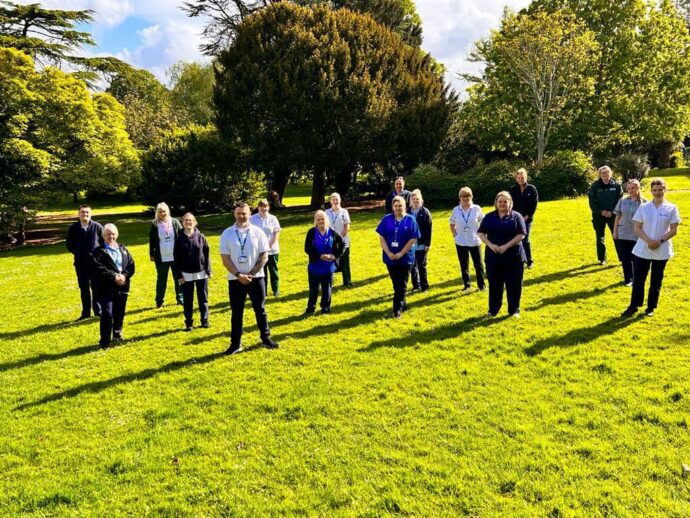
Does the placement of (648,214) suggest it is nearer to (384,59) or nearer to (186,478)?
(186,478)

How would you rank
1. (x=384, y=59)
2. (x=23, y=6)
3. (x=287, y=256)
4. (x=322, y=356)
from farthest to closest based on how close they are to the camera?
(x=23, y=6) → (x=384, y=59) → (x=287, y=256) → (x=322, y=356)

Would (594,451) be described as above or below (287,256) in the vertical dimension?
below

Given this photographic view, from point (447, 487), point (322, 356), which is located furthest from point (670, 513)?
point (322, 356)

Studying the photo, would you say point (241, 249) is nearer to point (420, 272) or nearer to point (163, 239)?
point (163, 239)

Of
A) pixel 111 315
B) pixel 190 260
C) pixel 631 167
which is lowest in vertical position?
pixel 111 315

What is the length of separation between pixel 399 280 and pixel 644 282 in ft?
12.5

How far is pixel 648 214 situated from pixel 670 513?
16.2ft

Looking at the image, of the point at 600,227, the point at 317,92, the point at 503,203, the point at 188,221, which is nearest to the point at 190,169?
the point at 317,92

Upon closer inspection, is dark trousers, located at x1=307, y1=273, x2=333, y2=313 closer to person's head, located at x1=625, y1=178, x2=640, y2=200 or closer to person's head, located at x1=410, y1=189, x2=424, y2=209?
person's head, located at x1=410, y1=189, x2=424, y2=209

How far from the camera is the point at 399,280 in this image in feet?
26.6

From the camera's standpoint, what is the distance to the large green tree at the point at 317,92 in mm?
23047

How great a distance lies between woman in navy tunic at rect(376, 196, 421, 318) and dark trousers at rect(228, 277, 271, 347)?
2318 millimetres

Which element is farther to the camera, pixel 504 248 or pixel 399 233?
pixel 399 233

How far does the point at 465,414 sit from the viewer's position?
499cm
